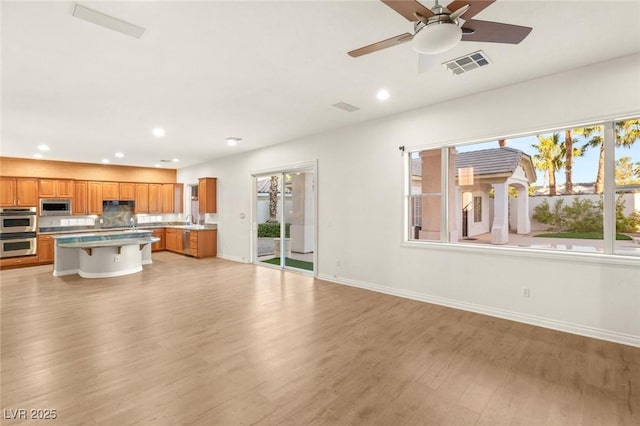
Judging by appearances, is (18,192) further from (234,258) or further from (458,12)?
(458,12)

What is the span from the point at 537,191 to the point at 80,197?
10872 millimetres

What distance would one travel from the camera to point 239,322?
148 inches

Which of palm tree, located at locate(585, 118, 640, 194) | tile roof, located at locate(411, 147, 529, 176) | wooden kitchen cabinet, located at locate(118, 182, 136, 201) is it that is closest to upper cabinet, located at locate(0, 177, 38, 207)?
wooden kitchen cabinet, located at locate(118, 182, 136, 201)

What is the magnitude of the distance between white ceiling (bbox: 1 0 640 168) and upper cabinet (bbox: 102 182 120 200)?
417 centimetres

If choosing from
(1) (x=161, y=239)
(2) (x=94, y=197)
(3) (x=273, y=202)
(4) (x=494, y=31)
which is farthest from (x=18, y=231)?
(4) (x=494, y=31)

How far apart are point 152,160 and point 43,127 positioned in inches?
144

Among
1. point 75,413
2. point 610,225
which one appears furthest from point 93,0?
point 610,225

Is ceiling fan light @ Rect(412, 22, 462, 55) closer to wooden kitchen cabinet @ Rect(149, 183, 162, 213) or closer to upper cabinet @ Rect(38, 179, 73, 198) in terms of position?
upper cabinet @ Rect(38, 179, 73, 198)

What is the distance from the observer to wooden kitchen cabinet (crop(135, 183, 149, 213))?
9836mm

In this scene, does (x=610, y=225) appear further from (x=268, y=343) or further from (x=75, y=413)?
(x=75, y=413)

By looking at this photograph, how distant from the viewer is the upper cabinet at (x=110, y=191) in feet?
30.1

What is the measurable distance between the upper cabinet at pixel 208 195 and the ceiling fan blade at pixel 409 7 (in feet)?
26.1

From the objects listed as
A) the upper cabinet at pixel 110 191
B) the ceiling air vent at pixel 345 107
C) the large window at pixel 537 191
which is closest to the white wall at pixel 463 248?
the large window at pixel 537 191

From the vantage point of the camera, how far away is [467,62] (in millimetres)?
3209
